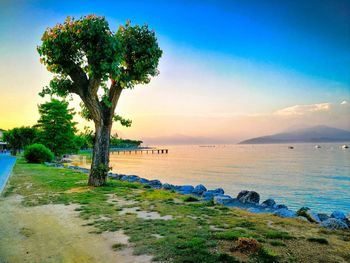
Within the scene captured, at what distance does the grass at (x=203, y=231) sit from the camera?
201 inches

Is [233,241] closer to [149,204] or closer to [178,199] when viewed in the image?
[149,204]

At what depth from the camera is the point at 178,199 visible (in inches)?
443

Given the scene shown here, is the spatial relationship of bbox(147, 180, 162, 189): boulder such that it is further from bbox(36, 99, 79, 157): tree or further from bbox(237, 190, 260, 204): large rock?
bbox(36, 99, 79, 157): tree

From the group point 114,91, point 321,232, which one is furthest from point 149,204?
point 114,91

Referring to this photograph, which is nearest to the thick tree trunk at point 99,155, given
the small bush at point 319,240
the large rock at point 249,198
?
the large rock at point 249,198

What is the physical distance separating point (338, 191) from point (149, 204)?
1624cm

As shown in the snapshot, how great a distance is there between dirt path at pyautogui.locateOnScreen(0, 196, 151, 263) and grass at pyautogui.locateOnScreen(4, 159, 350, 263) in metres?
0.31

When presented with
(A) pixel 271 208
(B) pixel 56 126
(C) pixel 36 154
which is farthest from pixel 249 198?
(B) pixel 56 126

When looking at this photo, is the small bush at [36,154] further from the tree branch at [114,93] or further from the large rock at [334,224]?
the large rock at [334,224]

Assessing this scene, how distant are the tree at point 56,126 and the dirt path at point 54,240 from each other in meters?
33.8

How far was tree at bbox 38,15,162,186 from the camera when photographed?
12.5 meters

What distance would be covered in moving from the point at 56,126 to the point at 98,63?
103 ft

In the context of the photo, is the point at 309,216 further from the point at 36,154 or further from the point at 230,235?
the point at 36,154

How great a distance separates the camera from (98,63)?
1270 centimetres
